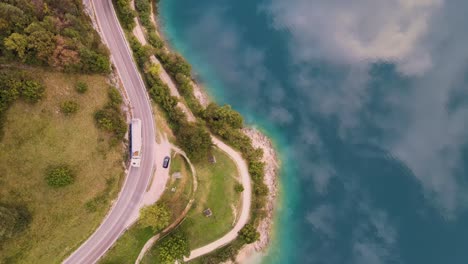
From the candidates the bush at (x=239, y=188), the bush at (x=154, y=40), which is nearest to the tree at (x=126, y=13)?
the bush at (x=154, y=40)

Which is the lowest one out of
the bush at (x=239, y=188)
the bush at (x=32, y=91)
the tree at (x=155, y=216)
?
the tree at (x=155, y=216)

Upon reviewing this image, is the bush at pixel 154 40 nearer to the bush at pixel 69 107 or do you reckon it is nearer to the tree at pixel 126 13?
the tree at pixel 126 13

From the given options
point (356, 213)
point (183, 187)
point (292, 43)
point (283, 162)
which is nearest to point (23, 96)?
point (183, 187)

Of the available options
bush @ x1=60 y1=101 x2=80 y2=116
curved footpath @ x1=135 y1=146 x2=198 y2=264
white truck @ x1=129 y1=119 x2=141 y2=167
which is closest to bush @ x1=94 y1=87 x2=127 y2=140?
white truck @ x1=129 y1=119 x2=141 y2=167

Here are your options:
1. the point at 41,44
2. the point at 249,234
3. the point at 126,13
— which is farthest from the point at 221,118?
the point at 41,44

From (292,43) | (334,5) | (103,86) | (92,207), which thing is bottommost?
(92,207)

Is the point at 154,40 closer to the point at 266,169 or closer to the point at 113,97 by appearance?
the point at 113,97

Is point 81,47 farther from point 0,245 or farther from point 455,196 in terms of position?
point 455,196
